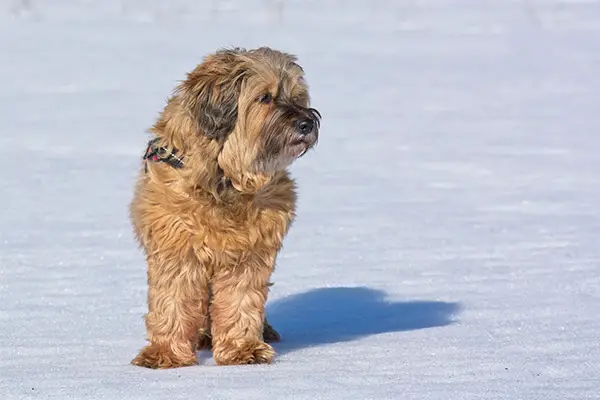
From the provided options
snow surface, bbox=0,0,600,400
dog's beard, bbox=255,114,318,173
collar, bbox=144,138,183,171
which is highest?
dog's beard, bbox=255,114,318,173

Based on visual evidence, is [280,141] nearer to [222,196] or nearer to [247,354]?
[222,196]

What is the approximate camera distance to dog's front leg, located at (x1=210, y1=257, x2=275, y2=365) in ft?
20.1

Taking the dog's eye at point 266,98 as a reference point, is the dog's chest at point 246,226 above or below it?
below

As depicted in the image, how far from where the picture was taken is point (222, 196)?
6.02m

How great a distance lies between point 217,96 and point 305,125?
0.41 metres

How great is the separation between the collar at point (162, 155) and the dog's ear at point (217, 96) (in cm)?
19

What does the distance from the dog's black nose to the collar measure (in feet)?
1.82

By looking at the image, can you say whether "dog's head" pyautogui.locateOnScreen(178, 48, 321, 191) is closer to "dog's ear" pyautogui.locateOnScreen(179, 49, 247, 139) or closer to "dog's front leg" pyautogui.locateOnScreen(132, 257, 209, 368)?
"dog's ear" pyautogui.locateOnScreen(179, 49, 247, 139)

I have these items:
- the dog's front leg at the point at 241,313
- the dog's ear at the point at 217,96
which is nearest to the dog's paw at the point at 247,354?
the dog's front leg at the point at 241,313

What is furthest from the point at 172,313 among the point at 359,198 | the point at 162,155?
the point at 359,198

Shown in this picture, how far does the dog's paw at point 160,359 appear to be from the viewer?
19.8 ft

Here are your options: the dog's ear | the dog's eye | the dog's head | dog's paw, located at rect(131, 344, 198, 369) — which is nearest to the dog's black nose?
the dog's head

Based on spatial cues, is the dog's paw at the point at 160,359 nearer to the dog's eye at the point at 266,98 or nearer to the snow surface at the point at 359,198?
the snow surface at the point at 359,198

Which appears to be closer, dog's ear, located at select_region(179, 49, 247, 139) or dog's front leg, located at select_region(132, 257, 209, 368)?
dog's ear, located at select_region(179, 49, 247, 139)
